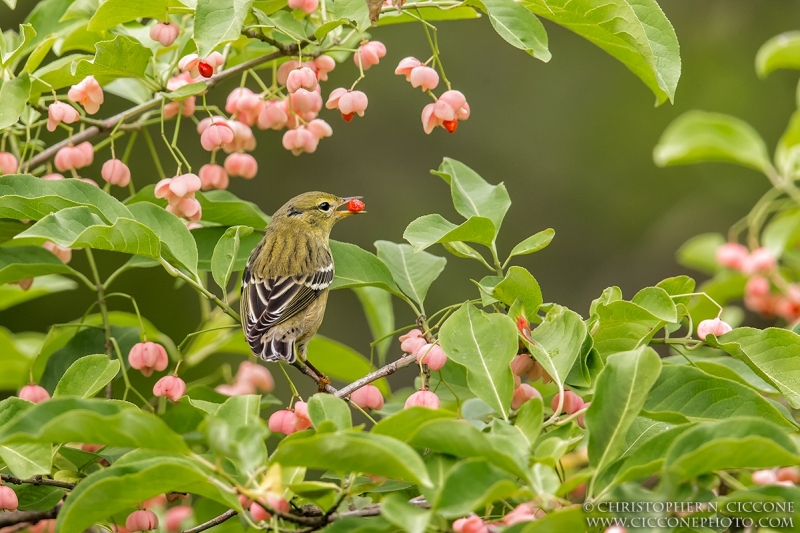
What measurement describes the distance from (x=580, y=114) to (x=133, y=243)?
13.1 metres

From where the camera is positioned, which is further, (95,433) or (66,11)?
(66,11)

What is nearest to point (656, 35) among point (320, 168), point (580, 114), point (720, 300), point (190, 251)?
point (190, 251)

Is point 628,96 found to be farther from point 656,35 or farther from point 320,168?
point 656,35

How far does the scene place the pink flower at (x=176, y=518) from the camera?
373 centimetres

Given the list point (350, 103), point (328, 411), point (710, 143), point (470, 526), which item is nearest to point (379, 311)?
point (350, 103)

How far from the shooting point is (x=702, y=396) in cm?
236

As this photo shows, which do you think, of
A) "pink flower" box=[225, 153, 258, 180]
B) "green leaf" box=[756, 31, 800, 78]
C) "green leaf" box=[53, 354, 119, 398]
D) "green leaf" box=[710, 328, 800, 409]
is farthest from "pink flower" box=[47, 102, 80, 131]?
"green leaf" box=[756, 31, 800, 78]

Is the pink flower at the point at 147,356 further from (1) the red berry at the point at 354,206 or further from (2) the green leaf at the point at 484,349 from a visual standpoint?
(1) the red berry at the point at 354,206

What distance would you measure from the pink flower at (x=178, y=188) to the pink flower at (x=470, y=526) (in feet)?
5.23

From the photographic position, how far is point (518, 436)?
78.3 inches

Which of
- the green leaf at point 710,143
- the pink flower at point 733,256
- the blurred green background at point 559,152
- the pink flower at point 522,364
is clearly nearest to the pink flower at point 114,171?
the pink flower at point 522,364

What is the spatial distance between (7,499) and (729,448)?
189 centimetres

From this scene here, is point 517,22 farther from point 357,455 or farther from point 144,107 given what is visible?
point 357,455

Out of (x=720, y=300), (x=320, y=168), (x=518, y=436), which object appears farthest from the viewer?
(x=320, y=168)
